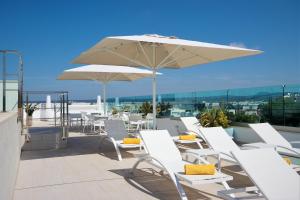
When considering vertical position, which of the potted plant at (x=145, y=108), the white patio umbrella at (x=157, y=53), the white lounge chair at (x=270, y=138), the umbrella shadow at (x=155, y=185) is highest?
the white patio umbrella at (x=157, y=53)

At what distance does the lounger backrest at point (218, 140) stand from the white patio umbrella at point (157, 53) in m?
1.66

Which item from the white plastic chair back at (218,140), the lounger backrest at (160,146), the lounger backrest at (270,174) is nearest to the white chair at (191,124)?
the white plastic chair back at (218,140)

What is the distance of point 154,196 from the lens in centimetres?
427

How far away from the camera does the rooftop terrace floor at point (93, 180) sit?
4347 mm

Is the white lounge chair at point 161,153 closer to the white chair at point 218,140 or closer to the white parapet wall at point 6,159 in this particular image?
the white chair at point 218,140

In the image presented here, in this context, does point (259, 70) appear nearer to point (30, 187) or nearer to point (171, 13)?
point (171, 13)

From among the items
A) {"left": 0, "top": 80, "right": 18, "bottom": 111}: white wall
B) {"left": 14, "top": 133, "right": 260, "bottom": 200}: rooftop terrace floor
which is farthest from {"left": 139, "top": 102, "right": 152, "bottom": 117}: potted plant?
{"left": 14, "top": 133, "right": 260, "bottom": 200}: rooftop terrace floor

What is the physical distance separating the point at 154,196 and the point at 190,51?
389 centimetres

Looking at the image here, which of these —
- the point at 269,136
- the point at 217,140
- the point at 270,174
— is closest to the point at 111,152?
the point at 217,140

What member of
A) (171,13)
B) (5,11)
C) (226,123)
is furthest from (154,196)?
(171,13)

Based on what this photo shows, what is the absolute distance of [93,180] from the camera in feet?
16.7

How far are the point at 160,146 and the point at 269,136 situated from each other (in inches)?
97.8

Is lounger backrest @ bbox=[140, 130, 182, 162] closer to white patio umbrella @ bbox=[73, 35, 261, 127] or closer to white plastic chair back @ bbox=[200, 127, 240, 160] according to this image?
white plastic chair back @ bbox=[200, 127, 240, 160]

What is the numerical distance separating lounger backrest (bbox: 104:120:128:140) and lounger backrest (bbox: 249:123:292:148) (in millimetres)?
3080
